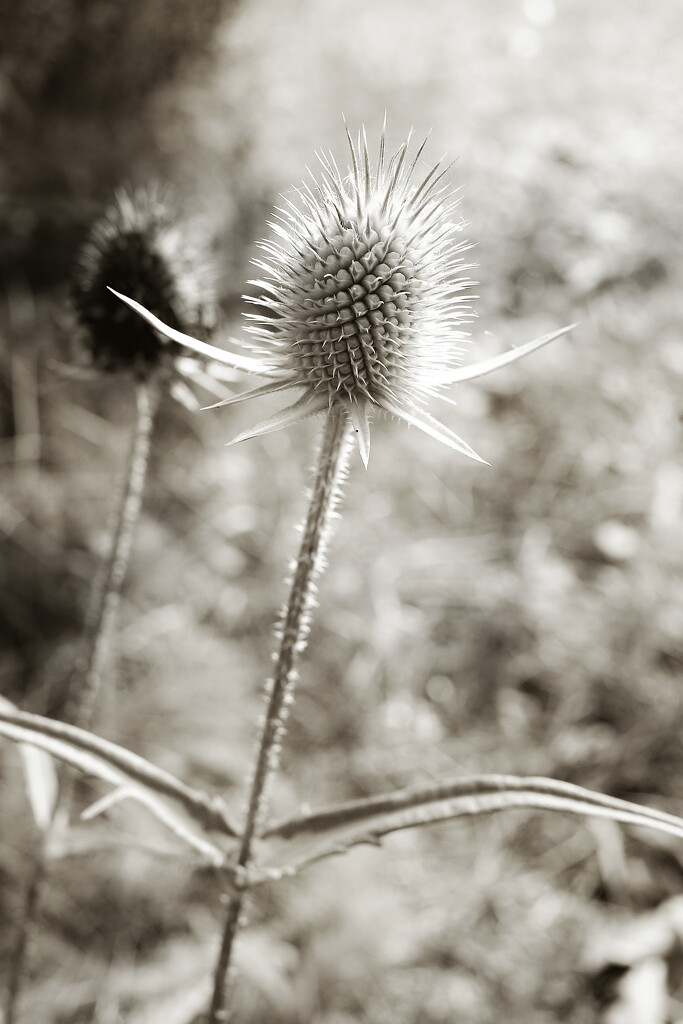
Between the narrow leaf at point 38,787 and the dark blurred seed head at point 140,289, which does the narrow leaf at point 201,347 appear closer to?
the dark blurred seed head at point 140,289

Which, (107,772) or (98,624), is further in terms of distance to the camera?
(98,624)

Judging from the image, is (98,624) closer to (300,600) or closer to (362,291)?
(300,600)

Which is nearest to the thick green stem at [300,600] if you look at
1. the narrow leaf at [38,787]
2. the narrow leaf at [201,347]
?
the narrow leaf at [201,347]

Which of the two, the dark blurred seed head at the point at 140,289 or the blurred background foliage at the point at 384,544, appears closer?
the dark blurred seed head at the point at 140,289

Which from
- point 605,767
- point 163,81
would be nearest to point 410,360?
point 605,767

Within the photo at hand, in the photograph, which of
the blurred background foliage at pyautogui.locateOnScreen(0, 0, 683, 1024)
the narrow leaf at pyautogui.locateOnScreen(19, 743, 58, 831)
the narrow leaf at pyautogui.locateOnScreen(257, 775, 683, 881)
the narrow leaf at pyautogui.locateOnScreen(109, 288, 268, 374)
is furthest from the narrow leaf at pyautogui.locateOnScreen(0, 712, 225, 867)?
the blurred background foliage at pyautogui.locateOnScreen(0, 0, 683, 1024)

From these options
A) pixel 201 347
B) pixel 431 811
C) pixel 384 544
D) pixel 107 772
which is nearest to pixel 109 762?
pixel 107 772

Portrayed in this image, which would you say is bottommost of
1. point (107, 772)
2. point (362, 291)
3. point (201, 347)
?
point (107, 772)
